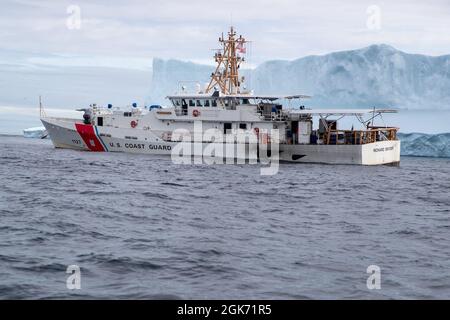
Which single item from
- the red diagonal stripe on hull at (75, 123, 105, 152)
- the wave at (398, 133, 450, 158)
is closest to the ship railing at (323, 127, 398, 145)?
the red diagonal stripe on hull at (75, 123, 105, 152)

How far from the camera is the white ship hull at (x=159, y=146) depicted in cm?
4409

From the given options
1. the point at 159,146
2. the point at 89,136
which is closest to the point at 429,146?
the point at 159,146

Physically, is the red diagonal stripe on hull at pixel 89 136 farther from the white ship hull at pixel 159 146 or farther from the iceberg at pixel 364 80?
the iceberg at pixel 364 80

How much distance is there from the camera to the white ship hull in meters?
44.1

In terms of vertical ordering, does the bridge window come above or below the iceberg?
below

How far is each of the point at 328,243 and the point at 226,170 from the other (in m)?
22.1

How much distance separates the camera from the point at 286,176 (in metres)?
35.8

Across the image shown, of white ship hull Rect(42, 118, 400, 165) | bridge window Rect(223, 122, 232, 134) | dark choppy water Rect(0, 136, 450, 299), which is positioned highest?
bridge window Rect(223, 122, 232, 134)

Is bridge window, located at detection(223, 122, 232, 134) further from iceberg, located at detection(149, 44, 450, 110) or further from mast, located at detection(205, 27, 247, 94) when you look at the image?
iceberg, located at detection(149, 44, 450, 110)

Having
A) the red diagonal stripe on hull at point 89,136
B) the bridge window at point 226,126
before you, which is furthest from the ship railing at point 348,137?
the red diagonal stripe on hull at point 89,136

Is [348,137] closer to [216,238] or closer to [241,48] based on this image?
[241,48]

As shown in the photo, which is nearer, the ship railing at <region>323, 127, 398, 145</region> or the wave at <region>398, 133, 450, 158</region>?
the ship railing at <region>323, 127, 398, 145</region>

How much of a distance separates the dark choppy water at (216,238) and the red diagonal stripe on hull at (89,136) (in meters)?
17.2
